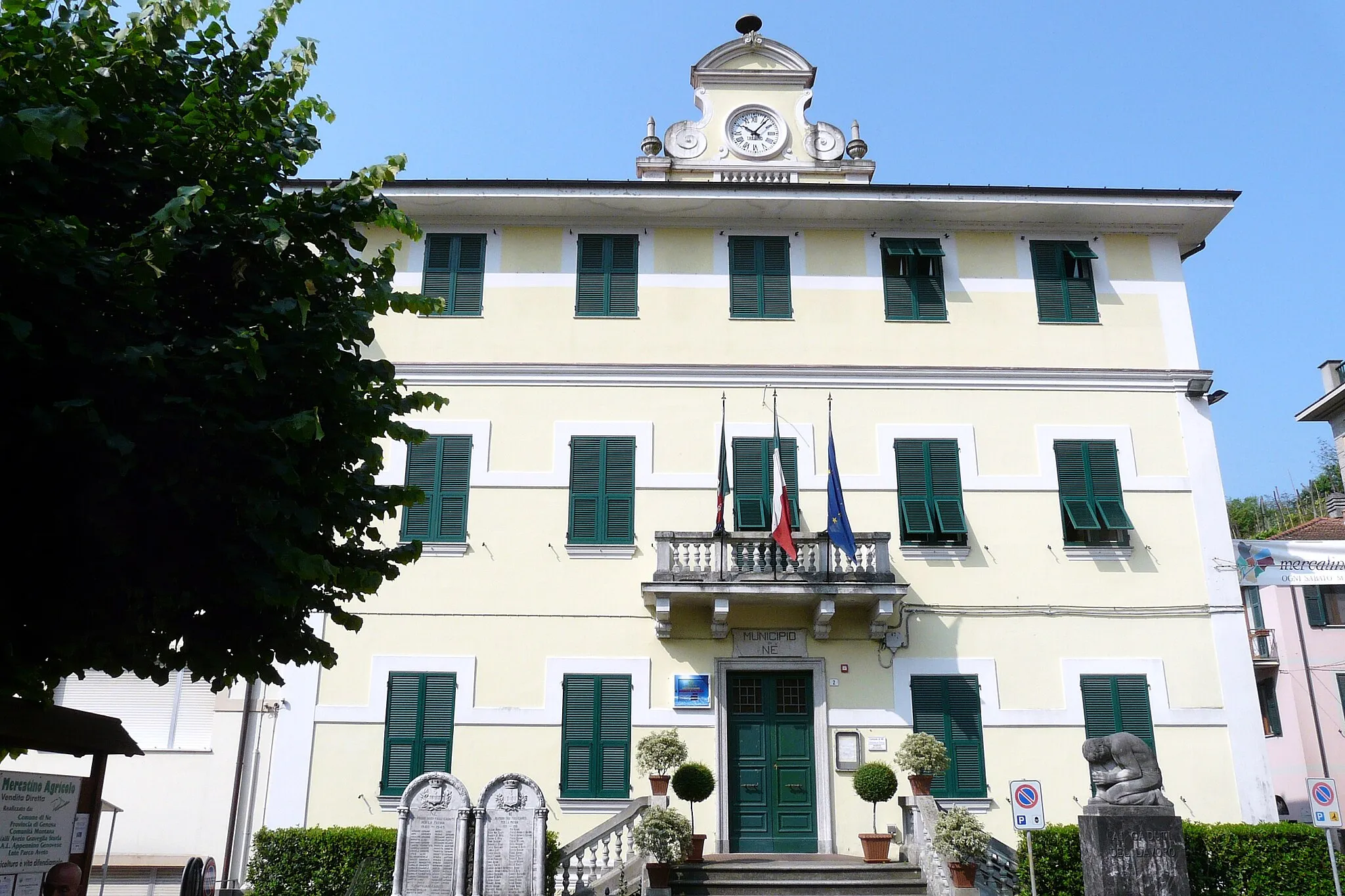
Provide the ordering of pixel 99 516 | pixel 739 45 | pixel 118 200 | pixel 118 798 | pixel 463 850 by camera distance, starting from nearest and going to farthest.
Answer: pixel 99 516
pixel 118 200
pixel 463 850
pixel 118 798
pixel 739 45

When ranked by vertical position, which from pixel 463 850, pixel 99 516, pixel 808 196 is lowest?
pixel 463 850

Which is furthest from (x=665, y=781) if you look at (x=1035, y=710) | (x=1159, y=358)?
(x=1159, y=358)

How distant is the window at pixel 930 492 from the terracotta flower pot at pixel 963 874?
5.15 metres

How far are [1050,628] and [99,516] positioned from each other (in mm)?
13392

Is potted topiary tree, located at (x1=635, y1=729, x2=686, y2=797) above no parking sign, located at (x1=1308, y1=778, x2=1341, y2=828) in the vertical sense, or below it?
above

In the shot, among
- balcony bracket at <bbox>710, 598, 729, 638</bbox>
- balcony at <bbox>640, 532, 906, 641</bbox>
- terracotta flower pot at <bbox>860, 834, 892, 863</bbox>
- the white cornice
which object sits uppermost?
the white cornice

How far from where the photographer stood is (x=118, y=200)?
7.36 metres

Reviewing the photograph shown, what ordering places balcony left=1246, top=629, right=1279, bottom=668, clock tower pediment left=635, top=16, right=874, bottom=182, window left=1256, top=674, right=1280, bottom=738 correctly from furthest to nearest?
window left=1256, top=674, right=1280, bottom=738 < balcony left=1246, top=629, right=1279, bottom=668 < clock tower pediment left=635, top=16, right=874, bottom=182

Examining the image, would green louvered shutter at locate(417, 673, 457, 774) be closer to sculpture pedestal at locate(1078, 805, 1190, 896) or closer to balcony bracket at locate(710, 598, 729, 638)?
balcony bracket at locate(710, 598, 729, 638)

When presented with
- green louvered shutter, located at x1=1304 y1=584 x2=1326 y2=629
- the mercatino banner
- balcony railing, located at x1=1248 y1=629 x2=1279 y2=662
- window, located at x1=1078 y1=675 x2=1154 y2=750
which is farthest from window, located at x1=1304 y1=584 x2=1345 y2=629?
window, located at x1=1078 y1=675 x2=1154 y2=750

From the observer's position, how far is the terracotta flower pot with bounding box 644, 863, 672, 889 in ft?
41.5

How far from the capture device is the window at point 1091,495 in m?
16.5

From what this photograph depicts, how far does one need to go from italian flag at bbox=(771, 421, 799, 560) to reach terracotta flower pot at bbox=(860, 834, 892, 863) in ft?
12.5

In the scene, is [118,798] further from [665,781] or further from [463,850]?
[665,781]
